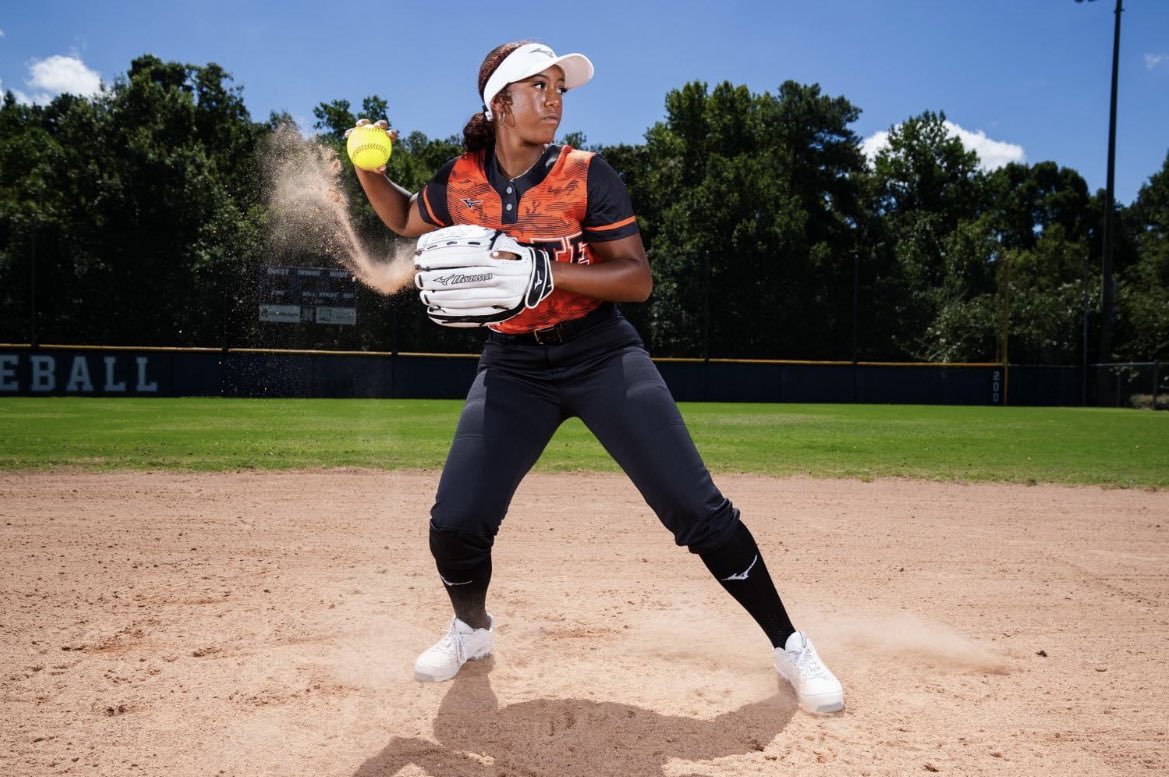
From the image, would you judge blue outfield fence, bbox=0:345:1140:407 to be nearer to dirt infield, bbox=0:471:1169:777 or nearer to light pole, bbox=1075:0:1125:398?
light pole, bbox=1075:0:1125:398

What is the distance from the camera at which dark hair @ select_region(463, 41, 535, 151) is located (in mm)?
3311

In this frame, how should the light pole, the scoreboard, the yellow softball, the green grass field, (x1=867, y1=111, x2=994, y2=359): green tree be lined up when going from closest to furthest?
the yellow softball, the green grass field, the scoreboard, the light pole, (x1=867, y1=111, x2=994, y2=359): green tree

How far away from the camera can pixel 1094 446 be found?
13453 mm

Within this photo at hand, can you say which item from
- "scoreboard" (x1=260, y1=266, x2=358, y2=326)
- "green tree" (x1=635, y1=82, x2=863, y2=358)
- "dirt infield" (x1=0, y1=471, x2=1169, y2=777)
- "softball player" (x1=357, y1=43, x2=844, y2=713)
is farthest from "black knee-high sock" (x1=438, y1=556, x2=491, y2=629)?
"green tree" (x1=635, y1=82, x2=863, y2=358)

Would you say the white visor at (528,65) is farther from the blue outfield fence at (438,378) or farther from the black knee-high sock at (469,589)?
the blue outfield fence at (438,378)

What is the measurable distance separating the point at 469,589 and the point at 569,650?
53 cm

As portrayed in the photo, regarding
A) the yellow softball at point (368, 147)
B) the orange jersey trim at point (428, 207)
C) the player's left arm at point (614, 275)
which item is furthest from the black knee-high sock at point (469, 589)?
the yellow softball at point (368, 147)

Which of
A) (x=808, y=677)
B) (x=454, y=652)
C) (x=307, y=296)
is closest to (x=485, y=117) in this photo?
(x=454, y=652)

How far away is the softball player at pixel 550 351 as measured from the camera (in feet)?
10.1

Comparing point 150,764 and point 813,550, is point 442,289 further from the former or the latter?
point 813,550

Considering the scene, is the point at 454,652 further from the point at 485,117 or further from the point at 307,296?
the point at 307,296

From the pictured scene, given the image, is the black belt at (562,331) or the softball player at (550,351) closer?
A: the softball player at (550,351)

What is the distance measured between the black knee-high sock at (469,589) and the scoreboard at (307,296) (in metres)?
22.8

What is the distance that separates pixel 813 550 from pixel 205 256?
23.6m
